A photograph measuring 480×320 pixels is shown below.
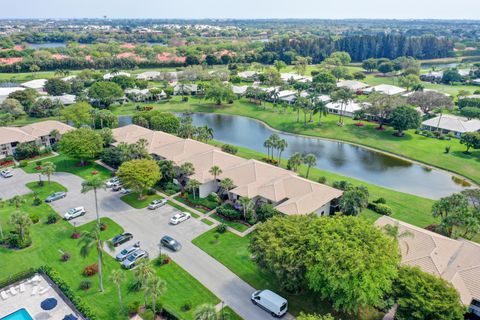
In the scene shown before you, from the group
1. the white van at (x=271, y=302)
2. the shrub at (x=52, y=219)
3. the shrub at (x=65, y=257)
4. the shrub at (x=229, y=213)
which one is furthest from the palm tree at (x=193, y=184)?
the white van at (x=271, y=302)

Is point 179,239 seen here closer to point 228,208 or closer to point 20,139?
point 228,208

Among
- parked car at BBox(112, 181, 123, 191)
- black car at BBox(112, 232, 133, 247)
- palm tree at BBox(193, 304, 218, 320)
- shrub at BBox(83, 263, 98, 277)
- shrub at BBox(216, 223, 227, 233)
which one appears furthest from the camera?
parked car at BBox(112, 181, 123, 191)

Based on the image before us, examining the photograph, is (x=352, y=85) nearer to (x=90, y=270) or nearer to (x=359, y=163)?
(x=359, y=163)

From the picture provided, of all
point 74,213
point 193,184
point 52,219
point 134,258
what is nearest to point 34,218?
point 52,219

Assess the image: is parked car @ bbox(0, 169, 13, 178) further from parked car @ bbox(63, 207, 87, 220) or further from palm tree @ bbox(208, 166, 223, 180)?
palm tree @ bbox(208, 166, 223, 180)

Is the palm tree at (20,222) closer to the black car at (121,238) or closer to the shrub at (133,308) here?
the black car at (121,238)

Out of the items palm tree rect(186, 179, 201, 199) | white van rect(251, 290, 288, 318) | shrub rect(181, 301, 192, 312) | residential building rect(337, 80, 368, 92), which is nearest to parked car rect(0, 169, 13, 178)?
palm tree rect(186, 179, 201, 199)
